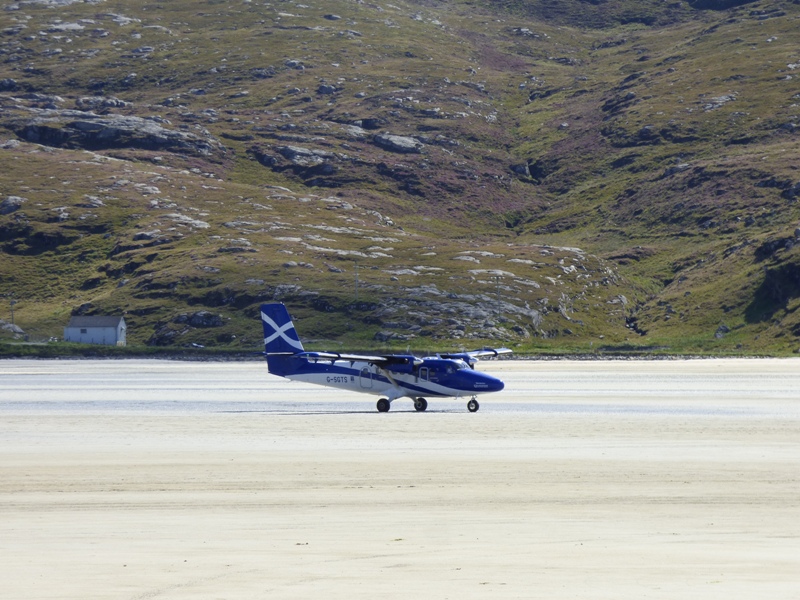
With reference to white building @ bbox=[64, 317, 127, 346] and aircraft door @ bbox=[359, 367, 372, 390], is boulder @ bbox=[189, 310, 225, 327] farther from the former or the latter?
aircraft door @ bbox=[359, 367, 372, 390]

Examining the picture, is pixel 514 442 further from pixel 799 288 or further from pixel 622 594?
pixel 799 288

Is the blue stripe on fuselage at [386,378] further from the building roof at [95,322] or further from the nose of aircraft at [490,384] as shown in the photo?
the building roof at [95,322]

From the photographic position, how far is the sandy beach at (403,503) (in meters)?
15.6

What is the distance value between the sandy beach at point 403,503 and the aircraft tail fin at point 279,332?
3.93 meters

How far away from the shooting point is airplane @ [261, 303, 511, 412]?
155ft

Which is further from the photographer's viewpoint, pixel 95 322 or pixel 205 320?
pixel 205 320

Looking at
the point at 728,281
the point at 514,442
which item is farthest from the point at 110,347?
the point at 514,442

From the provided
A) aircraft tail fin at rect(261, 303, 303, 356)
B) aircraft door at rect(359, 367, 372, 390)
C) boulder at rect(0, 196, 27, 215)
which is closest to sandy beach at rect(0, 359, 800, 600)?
aircraft door at rect(359, 367, 372, 390)

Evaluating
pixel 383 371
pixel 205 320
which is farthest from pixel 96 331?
pixel 383 371

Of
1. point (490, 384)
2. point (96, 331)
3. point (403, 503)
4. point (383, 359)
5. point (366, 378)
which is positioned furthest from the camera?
point (96, 331)

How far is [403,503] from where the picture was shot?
74.1ft

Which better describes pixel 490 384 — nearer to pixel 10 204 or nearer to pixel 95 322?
pixel 95 322

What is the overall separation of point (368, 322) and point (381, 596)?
4785 inches

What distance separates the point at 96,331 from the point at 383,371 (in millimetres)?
91385
